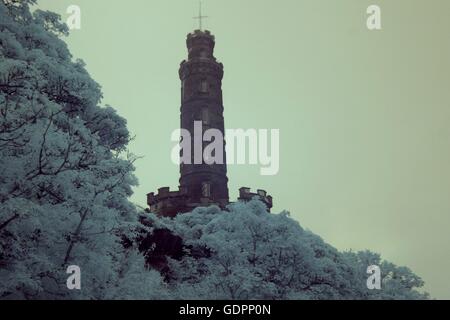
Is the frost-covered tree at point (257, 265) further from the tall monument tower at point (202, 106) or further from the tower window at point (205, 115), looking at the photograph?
the tower window at point (205, 115)

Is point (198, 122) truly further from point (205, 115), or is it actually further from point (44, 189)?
point (44, 189)

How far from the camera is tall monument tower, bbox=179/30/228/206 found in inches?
1817

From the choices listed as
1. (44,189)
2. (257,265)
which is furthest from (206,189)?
(44,189)

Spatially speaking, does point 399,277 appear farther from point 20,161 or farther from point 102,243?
point 20,161

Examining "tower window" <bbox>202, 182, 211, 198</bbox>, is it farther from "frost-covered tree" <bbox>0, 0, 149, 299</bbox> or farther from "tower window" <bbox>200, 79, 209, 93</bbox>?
"frost-covered tree" <bbox>0, 0, 149, 299</bbox>

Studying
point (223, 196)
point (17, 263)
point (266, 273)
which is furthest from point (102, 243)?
point (223, 196)

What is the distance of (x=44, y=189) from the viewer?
1612 cm

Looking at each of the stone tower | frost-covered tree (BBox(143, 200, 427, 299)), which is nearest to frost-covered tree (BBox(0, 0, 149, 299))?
frost-covered tree (BBox(143, 200, 427, 299))

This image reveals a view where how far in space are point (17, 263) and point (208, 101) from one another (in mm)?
36519

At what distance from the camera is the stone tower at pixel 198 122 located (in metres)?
43.0

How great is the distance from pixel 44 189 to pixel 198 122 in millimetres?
33143

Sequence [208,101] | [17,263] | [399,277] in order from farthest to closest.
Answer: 1. [208,101]
2. [399,277]
3. [17,263]

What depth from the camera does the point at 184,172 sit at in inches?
1869
